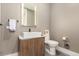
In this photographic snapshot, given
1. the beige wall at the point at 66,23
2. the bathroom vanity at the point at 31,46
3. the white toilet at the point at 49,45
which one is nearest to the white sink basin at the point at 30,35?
the bathroom vanity at the point at 31,46

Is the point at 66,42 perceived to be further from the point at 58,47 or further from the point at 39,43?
the point at 39,43

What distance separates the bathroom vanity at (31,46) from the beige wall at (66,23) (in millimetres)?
363

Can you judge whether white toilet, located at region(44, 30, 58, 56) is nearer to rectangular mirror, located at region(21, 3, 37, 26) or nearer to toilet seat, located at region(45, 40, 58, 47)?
toilet seat, located at region(45, 40, 58, 47)

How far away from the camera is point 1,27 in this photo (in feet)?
7.13

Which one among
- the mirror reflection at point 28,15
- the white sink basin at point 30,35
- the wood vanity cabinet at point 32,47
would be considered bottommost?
the wood vanity cabinet at point 32,47

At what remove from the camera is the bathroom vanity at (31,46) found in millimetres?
2350

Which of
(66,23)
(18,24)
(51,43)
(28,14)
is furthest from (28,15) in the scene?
(66,23)

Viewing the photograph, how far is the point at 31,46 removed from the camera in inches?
94.6

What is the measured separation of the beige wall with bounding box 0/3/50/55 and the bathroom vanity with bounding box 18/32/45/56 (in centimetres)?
14

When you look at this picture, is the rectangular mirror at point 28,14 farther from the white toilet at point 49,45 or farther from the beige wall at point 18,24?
the white toilet at point 49,45

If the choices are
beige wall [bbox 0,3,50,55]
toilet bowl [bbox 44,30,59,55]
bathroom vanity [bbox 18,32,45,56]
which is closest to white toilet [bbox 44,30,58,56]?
toilet bowl [bbox 44,30,59,55]

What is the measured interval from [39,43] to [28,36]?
33 centimetres

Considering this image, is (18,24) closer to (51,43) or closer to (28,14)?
(28,14)

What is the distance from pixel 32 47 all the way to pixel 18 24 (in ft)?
2.15
